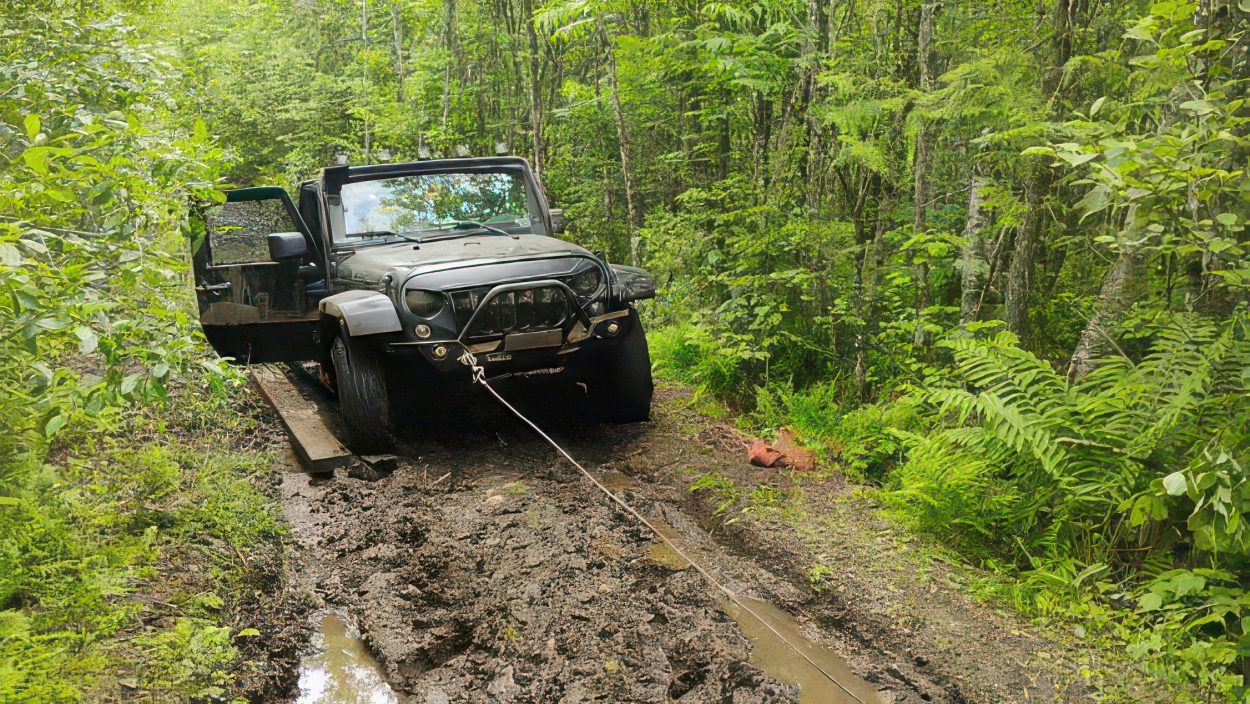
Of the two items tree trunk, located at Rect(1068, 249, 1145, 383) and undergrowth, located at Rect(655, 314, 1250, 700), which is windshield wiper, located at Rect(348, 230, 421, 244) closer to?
undergrowth, located at Rect(655, 314, 1250, 700)

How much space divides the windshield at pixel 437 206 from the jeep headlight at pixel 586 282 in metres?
1.24

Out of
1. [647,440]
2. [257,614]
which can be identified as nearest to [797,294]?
[647,440]

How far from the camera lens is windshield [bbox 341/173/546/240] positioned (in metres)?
6.87

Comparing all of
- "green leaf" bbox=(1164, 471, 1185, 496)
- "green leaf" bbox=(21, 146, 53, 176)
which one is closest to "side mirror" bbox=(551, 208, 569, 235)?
"green leaf" bbox=(21, 146, 53, 176)

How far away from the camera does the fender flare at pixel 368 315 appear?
555 centimetres

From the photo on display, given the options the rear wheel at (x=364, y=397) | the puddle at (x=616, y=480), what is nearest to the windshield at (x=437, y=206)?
the rear wheel at (x=364, y=397)

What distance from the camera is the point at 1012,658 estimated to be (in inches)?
140

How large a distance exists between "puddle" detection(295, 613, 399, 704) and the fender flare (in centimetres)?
208

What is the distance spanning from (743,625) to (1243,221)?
8.46ft

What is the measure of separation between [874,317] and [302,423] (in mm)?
4425

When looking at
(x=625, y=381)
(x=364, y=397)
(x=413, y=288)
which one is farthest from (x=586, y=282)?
(x=364, y=397)

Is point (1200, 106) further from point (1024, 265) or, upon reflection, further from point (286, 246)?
point (286, 246)

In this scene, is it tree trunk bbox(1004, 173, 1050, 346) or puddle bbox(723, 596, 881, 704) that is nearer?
puddle bbox(723, 596, 881, 704)

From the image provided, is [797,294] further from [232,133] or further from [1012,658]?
[232,133]
